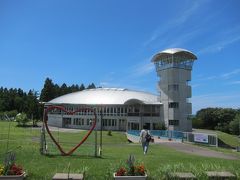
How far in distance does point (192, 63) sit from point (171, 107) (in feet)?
33.6

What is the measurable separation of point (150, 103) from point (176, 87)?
9.94m

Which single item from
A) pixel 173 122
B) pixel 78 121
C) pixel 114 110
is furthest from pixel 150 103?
pixel 78 121

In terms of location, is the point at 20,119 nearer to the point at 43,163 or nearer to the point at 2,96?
the point at 43,163

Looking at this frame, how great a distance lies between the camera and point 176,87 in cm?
6562

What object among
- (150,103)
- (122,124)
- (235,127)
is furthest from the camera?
(122,124)

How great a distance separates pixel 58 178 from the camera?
908cm

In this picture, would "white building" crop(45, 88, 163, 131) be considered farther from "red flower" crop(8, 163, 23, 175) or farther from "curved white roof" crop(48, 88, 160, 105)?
"red flower" crop(8, 163, 23, 175)

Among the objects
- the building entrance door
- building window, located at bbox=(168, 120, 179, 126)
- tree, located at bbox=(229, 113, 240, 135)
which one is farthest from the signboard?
tree, located at bbox=(229, 113, 240, 135)

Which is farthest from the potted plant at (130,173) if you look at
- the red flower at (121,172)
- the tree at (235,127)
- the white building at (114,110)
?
the tree at (235,127)

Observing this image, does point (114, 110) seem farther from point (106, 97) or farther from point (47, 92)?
point (47, 92)

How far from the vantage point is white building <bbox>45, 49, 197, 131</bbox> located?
65.6 m

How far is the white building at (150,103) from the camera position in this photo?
65.6 metres

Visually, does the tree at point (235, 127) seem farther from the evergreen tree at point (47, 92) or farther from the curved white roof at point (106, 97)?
the evergreen tree at point (47, 92)

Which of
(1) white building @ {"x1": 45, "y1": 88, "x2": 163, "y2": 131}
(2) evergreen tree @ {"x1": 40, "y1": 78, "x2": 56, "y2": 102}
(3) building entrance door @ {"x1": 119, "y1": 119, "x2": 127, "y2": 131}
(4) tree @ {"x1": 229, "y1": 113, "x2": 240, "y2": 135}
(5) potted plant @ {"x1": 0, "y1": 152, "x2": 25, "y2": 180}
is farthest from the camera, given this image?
(2) evergreen tree @ {"x1": 40, "y1": 78, "x2": 56, "y2": 102}
